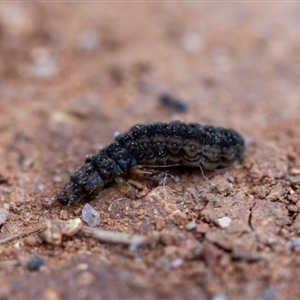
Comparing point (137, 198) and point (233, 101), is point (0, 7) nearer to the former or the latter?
point (233, 101)

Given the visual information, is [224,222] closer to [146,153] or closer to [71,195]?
[146,153]

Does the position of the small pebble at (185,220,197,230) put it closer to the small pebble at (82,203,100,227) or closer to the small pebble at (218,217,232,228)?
the small pebble at (218,217,232,228)

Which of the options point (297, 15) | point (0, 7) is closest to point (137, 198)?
point (0, 7)

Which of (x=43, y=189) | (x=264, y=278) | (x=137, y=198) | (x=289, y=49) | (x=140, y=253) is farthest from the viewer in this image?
(x=289, y=49)

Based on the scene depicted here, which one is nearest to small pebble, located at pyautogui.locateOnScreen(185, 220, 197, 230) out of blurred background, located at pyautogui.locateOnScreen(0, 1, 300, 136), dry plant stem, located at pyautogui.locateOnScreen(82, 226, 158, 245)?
dry plant stem, located at pyautogui.locateOnScreen(82, 226, 158, 245)

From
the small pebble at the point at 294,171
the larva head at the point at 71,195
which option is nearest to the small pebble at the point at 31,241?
the larva head at the point at 71,195

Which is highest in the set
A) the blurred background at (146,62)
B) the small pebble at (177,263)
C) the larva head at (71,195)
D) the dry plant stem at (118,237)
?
the blurred background at (146,62)

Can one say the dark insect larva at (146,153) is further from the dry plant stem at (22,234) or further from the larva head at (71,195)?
the dry plant stem at (22,234)
